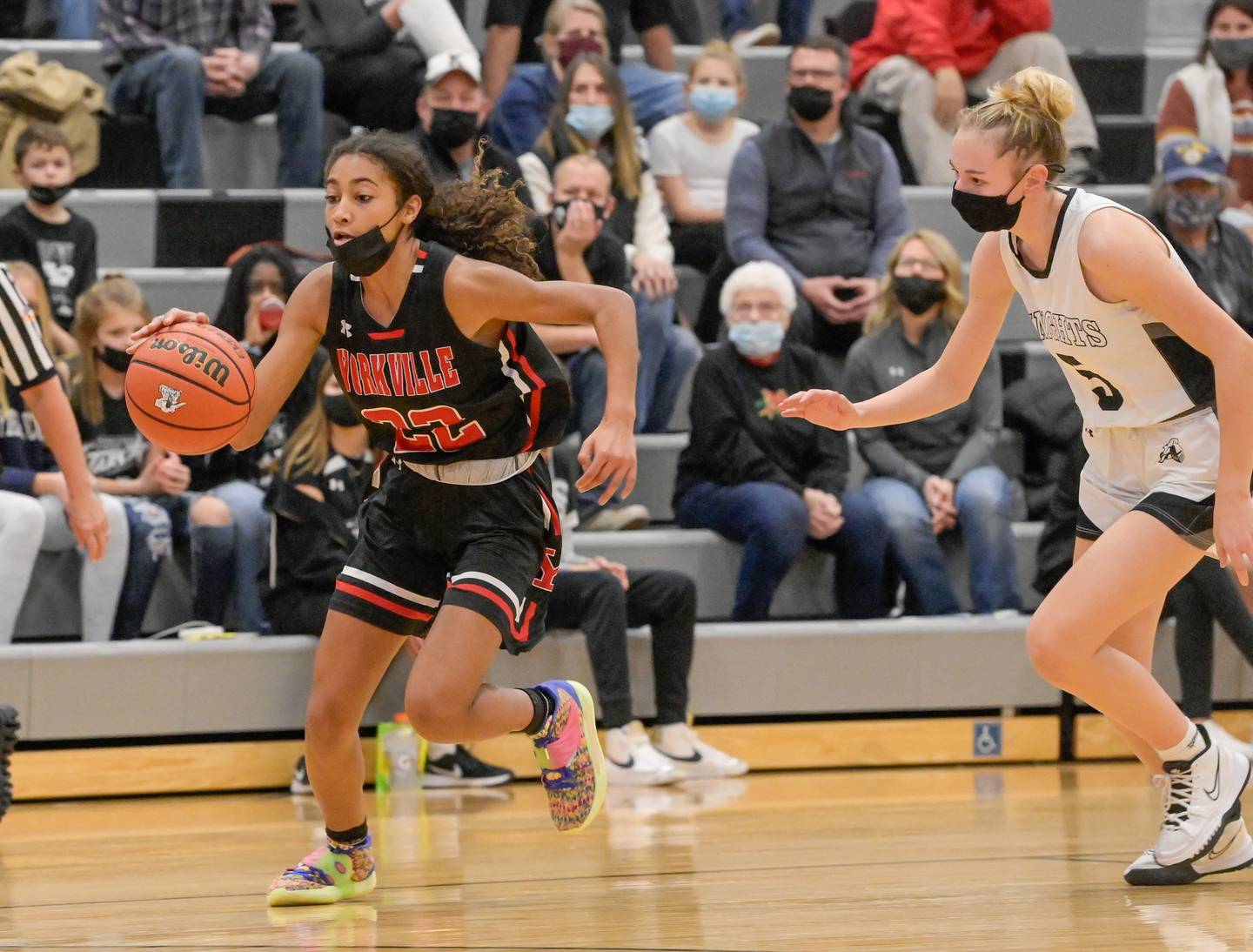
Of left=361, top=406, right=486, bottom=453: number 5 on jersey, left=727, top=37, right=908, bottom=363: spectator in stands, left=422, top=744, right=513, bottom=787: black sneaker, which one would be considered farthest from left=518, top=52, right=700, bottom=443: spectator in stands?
left=361, top=406, right=486, bottom=453: number 5 on jersey

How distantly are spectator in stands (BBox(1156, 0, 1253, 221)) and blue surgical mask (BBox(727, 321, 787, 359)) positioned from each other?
2.48 metres

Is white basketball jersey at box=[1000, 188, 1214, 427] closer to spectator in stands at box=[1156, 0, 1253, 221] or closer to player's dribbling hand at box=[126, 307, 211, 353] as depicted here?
player's dribbling hand at box=[126, 307, 211, 353]

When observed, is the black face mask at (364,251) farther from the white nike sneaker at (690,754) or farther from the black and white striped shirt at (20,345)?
the white nike sneaker at (690,754)

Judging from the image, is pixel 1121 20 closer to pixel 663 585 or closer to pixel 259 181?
pixel 259 181

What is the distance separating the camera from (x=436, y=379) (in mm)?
3529

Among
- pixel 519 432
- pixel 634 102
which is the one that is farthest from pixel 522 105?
pixel 519 432

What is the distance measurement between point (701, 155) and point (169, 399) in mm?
4255

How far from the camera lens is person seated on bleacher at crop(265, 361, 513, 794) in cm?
554

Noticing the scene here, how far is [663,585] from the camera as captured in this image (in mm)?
5660

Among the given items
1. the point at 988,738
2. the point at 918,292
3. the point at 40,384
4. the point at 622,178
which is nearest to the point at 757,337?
the point at 918,292

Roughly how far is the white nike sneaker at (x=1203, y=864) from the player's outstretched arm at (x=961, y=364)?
108 centimetres

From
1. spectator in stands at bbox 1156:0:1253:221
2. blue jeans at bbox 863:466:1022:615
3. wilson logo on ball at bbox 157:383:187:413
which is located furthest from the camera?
spectator in stands at bbox 1156:0:1253:221

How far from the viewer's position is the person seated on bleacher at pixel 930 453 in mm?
6121

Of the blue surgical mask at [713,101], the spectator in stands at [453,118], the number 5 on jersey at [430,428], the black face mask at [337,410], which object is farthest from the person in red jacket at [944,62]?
the number 5 on jersey at [430,428]
